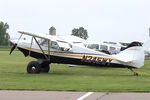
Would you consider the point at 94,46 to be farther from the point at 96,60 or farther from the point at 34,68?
the point at 96,60

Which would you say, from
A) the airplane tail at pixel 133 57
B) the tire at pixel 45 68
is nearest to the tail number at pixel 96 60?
the airplane tail at pixel 133 57

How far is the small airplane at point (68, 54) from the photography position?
19781 mm

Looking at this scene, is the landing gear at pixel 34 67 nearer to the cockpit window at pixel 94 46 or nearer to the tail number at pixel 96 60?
the tail number at pixel 96 60

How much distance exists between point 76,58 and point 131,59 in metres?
2.97

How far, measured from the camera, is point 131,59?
1970 centimetres

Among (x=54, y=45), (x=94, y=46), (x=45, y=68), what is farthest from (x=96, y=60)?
(x=94, y=46)

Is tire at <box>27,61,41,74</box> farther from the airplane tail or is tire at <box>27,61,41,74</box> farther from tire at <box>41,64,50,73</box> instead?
the airplane tail

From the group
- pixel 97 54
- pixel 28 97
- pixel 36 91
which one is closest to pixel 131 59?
pixel 97 54

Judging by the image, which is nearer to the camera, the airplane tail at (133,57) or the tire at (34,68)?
the airplane tail at (133,57)

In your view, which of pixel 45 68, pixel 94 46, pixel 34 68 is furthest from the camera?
pixel 94 46

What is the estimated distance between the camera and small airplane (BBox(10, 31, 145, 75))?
64.9 ft

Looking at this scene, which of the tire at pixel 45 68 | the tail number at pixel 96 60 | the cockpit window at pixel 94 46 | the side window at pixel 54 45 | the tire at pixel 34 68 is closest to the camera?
the tail number at pixel 96 60

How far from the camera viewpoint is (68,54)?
20531mm

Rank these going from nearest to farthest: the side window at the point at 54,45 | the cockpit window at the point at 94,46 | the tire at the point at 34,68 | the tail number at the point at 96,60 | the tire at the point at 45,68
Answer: the tail number at the point at 96,60, the tire at the point at 34,68, the side window at the point at 54,45, the tire at the point at 45,68, the cockpit window at the point at 94,46
